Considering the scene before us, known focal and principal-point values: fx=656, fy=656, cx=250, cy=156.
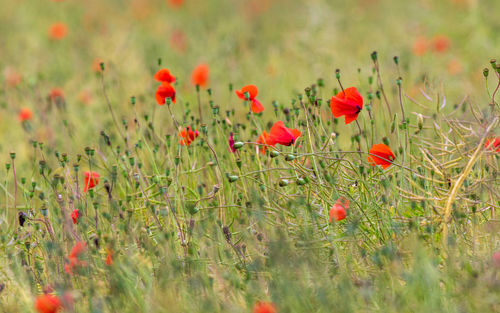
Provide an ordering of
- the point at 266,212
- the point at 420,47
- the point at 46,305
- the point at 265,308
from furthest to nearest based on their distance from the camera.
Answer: the point at 420,47
the point at 266,212
the point at 46,305
the point at 265,308

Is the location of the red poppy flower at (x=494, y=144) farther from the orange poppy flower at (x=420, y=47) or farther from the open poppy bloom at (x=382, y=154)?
the orange poppy flower at (x=420, y=47)

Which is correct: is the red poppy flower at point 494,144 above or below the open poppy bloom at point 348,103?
below

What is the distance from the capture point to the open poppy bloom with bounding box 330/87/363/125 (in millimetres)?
2334

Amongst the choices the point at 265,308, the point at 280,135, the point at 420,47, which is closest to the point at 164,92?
the point at 280,135

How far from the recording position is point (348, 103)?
92.4 inches

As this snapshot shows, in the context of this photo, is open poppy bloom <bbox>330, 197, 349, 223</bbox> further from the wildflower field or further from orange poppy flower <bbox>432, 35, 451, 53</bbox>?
orange poppy flower <bbox>432, 35, 451, 53</bbox>

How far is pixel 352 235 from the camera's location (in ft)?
6.91

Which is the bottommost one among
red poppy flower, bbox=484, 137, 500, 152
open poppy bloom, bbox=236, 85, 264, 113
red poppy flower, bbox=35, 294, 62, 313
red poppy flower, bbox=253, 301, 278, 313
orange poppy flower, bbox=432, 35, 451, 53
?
red poppy flower, bbox=253, 301, 278, 313

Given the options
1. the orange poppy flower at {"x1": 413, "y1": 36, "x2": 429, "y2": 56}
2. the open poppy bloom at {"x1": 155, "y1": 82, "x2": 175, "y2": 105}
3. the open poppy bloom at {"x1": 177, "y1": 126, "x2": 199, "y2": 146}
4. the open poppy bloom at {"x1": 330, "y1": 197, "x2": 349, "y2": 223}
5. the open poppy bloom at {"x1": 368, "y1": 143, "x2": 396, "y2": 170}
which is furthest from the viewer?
the orange poppy flower at {"x1": 413, "y1": 36, "x2": 429, "y2": 56}

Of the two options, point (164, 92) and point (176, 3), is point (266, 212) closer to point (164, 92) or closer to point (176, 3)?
point (164, 92)

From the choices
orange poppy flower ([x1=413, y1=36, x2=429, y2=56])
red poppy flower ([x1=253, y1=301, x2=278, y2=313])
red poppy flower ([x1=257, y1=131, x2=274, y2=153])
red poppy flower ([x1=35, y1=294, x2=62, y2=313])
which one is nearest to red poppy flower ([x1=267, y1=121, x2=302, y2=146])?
red poppy flower ([x1=257, y1=131, x2=274, y2=153])

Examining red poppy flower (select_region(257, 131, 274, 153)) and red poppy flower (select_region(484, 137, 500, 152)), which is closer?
red poppy flower (select_region(484, 137, 500, 152))

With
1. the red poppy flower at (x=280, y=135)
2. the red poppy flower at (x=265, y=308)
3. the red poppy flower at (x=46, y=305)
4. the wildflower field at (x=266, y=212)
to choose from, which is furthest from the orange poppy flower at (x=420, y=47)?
the red poppy flower at (x=46, y=305)

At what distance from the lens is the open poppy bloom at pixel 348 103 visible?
2.33 m
